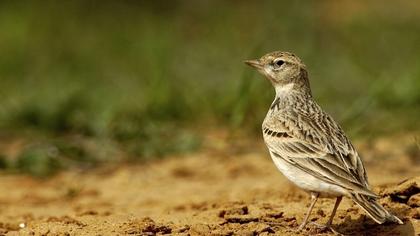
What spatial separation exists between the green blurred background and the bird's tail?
3.07 metres

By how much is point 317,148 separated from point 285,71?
1335 millimetres

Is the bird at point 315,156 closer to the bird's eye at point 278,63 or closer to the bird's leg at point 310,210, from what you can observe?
the bird's leg at point 310,210

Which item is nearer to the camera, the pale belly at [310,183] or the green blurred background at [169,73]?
the pale belly at [310,183]

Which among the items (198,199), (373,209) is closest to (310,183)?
(373,209)

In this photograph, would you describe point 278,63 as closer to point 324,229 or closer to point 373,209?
point 324,229

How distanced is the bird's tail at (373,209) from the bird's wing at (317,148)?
0.05m

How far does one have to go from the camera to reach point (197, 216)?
20.3ft

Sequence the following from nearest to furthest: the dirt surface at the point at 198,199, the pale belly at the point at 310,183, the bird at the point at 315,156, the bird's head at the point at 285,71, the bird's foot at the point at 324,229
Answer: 1. the bird at the point at 315,156
2. the pale belly at the point at 310,183
3. the bird's foot at the point at 324,229
4. the dirt surface at the point at 198,199
5. the bird's head at the point at 285,71

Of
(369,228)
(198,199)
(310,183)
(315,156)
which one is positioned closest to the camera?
(310,183)

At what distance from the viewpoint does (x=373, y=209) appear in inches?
197

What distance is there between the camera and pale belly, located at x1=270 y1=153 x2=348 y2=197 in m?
5.27

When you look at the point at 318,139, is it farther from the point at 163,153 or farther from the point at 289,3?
the point at 289,3

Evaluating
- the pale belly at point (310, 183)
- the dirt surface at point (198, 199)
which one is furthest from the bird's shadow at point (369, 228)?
the pale belly at point (310, 183)

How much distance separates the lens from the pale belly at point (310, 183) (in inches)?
208
